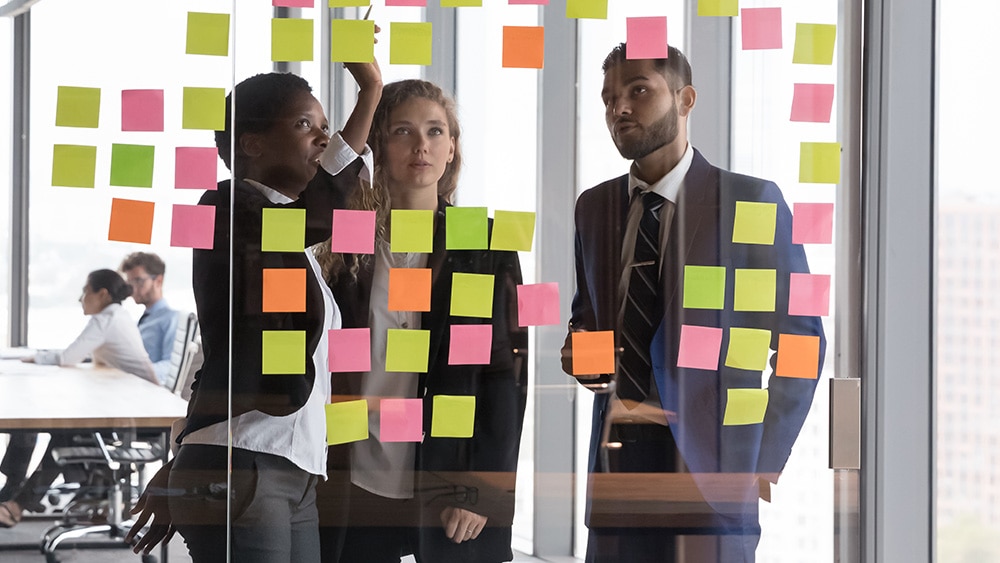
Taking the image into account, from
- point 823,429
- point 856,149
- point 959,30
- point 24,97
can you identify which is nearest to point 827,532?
point 823,429

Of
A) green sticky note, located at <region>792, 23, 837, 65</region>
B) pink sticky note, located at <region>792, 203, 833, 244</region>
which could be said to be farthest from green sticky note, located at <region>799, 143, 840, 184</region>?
green sticky note, located at <region>792, 23, 837, 65</region>

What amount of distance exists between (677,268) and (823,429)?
1.46 ft

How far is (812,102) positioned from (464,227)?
74 cm

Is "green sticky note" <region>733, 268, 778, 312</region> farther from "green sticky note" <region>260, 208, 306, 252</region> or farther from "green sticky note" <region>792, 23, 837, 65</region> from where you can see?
"green sticky note" <region>260, 208, 306, 252</region>

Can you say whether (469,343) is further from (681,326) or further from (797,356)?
(797,356)

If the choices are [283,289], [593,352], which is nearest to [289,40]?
[283,289]

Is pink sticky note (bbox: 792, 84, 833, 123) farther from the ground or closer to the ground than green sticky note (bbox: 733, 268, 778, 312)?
farther from the ground

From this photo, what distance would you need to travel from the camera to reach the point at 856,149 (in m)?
1.85

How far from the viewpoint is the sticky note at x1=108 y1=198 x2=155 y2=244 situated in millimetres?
1686

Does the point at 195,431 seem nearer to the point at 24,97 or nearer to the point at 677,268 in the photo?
the point at 24,97

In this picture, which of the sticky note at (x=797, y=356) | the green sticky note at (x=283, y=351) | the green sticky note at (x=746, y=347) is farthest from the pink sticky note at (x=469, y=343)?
the sticky note at (x=797, y=356)

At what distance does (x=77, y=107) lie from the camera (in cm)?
168

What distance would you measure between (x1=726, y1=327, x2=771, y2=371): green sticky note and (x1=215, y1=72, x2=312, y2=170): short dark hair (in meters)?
0.98

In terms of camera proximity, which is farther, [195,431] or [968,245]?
[968,245]
